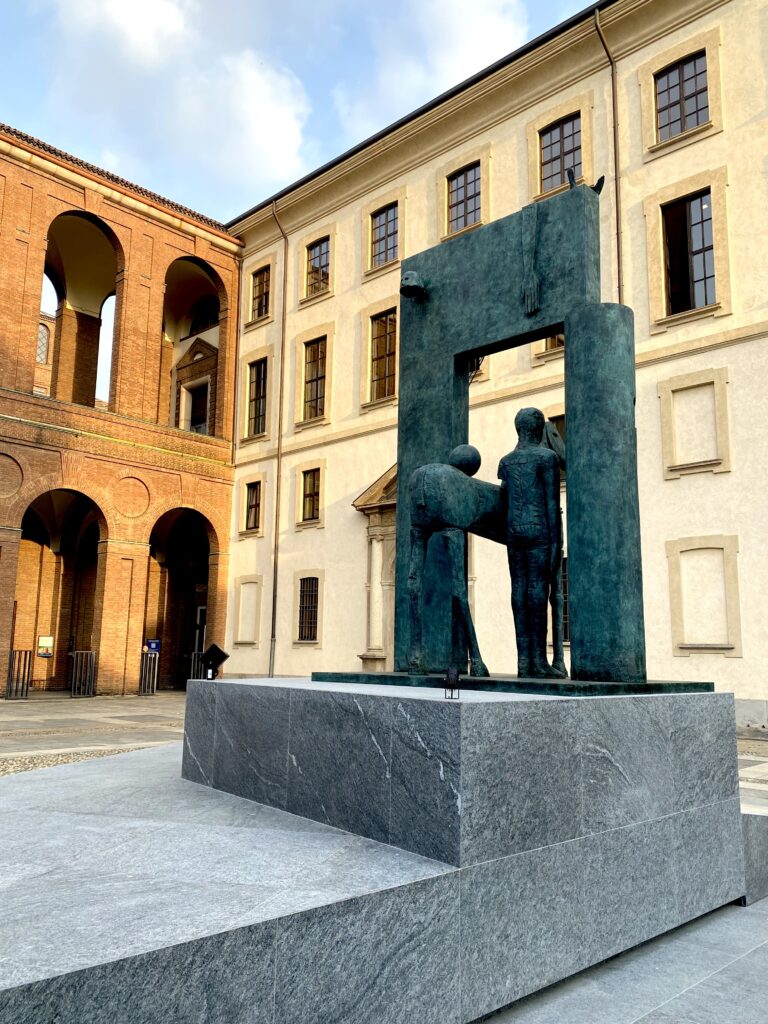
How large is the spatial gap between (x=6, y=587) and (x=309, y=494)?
25.4 ft

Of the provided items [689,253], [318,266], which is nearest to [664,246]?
[689,253]

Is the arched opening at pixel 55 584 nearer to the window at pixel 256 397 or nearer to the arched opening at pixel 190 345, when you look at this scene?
the arched opening at pixel 190 345

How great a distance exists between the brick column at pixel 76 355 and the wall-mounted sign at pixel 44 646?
7.26 meters

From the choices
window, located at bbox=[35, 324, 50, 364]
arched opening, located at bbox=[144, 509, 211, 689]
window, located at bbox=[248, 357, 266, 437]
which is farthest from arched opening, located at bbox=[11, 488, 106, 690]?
window, located at bbox=[35, 324, 50, 364]

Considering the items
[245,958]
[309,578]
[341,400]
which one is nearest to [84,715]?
[309,578]

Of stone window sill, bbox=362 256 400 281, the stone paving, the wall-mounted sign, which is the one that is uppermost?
stone window sill, bbox=362 256 400 281

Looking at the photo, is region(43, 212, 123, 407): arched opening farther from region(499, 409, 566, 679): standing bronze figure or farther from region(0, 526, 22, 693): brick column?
region(499, 409, 566, 679): standing bronze figure

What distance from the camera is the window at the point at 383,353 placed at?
2067cm

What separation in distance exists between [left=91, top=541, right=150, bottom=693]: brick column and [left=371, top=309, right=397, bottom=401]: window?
7.75 metres

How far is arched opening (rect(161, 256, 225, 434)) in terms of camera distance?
87.9ft

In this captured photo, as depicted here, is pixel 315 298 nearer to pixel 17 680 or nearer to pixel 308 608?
pixel 308 608

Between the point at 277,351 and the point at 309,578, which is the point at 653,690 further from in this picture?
the point at 277,351

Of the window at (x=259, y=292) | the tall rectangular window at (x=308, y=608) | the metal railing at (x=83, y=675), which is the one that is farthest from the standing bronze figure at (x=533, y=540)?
the window at (x=259, y=292)

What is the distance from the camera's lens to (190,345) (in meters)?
27.8
